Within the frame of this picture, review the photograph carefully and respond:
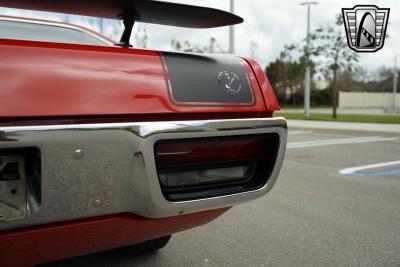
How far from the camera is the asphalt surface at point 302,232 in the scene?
2424 mm

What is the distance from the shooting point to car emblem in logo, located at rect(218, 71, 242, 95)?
1.60 metres

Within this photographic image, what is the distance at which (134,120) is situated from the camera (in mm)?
1352

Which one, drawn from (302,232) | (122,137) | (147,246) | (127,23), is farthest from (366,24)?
(122,137)

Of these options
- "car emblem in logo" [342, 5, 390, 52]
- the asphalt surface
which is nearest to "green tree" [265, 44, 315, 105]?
"car emblem in logo" [342, 5, 390, 52]

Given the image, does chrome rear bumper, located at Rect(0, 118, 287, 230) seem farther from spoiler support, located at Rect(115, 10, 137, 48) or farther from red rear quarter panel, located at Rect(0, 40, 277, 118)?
spoiler support, located at Rect(115, 10, 137, 48)

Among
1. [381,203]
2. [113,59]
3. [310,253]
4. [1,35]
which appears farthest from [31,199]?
[381,203]

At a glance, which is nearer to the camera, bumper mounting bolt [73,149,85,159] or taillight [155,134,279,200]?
bumper mounting bolt [73,149,85,159]

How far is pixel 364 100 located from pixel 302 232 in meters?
51.2

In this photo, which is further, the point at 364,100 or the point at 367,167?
the point at 364,100

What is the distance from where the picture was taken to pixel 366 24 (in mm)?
12430

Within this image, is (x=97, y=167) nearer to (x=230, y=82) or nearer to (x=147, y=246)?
(x=230, y=82)

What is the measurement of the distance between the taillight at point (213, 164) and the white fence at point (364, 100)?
48.1m

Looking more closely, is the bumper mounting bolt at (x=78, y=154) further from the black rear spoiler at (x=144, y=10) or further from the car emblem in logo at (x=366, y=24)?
the car emblem in logo at (x=366, y=24)

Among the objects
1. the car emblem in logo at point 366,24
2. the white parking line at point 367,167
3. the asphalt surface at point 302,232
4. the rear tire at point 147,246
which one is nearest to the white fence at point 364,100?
the car emblem in logo at point 366,24
